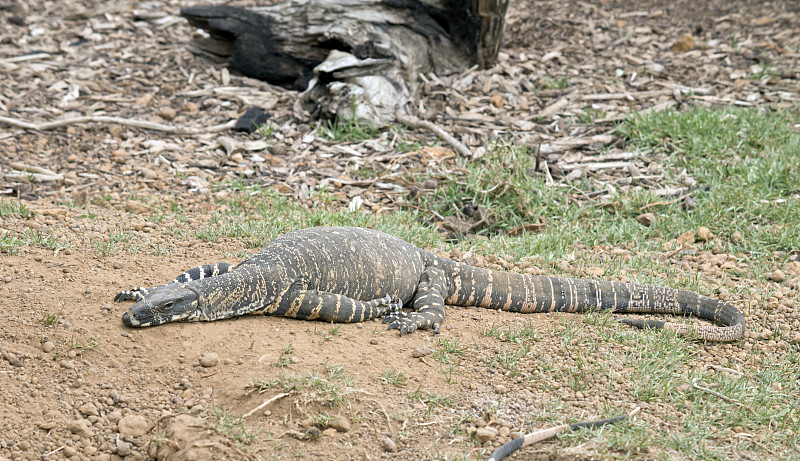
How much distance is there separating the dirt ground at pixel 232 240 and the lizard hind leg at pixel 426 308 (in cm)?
12

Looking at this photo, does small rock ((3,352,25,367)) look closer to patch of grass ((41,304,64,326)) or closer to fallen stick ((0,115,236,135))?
patch of grass ((41,304,64,326))

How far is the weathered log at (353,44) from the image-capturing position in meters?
10.4

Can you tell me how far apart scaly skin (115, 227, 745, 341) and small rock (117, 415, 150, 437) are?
875 millimetres

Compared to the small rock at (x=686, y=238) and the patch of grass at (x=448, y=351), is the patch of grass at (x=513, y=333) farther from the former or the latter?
the small rock at (x=686, y=238)

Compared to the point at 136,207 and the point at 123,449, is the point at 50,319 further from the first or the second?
the point at 136,207

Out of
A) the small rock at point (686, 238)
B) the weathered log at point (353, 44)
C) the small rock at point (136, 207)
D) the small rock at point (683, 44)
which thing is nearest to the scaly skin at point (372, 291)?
the small rock at point (686, 238)

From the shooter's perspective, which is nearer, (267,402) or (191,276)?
(267,402)

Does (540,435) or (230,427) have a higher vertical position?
(540,435)

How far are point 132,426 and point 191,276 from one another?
65.3 inches

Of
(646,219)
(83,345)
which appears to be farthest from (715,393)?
(83,345)

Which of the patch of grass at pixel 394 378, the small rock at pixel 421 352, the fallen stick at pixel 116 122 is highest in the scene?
the patch of grass at pixel 394 378

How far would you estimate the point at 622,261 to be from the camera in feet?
24.0

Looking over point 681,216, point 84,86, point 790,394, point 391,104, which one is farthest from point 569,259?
point 84,86

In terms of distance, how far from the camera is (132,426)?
14.0 ft
